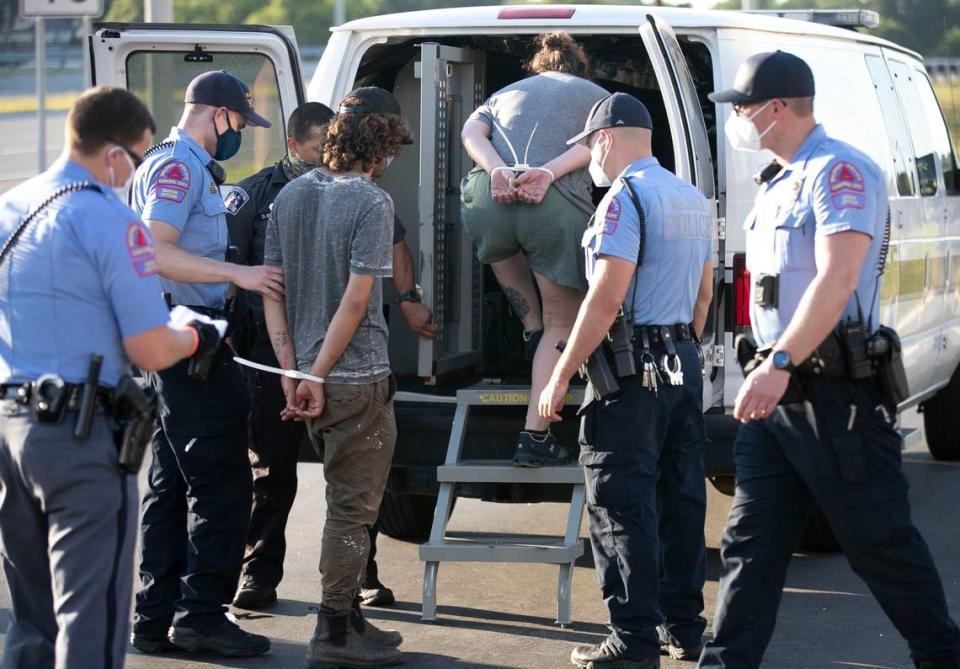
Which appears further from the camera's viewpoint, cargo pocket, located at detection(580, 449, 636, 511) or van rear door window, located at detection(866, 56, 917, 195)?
van rear door window, located at detection(866, 56, 917, 195)

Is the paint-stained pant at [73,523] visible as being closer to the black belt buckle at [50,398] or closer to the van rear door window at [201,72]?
the black belt buckle at [50,398]

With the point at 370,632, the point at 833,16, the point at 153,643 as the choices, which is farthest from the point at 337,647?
the point at 833,16

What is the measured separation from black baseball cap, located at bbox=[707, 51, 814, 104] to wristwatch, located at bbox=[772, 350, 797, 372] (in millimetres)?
733

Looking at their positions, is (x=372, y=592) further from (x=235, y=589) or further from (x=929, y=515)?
(x=929, y=515)

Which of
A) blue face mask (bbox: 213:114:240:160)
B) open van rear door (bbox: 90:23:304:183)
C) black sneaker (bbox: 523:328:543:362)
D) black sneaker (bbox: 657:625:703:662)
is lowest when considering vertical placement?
black sneaker (bbox: 657:625:703:662)

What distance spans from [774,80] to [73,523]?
7.22 feet

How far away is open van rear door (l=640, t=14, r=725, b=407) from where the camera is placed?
5.55 metres

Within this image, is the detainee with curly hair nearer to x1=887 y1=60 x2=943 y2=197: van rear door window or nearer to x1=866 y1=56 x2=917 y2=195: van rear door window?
x1=866 y1=56 x2=917 y2=195: van rear door window

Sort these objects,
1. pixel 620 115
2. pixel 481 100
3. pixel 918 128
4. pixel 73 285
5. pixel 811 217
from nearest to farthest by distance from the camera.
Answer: pixel 73 285 < pixel 811 217 < pixel 620 115 < pixel 481 100 < pixel 918 128

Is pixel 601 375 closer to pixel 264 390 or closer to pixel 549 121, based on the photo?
pixel 549 121

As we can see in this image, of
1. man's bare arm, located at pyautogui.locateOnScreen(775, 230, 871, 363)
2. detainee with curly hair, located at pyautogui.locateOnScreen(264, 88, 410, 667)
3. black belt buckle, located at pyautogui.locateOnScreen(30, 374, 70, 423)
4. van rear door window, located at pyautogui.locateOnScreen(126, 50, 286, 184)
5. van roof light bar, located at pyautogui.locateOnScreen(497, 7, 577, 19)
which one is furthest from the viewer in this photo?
van rear door window, located at pyautogui.locateOnScreen(126, 50, 286, 184)

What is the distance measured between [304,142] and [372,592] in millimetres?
1738

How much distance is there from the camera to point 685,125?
558 cm

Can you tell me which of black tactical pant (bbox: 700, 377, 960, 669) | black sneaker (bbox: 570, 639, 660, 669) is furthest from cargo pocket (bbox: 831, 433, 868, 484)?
black sneaker (bbox: 570, 639, 660, 669)
